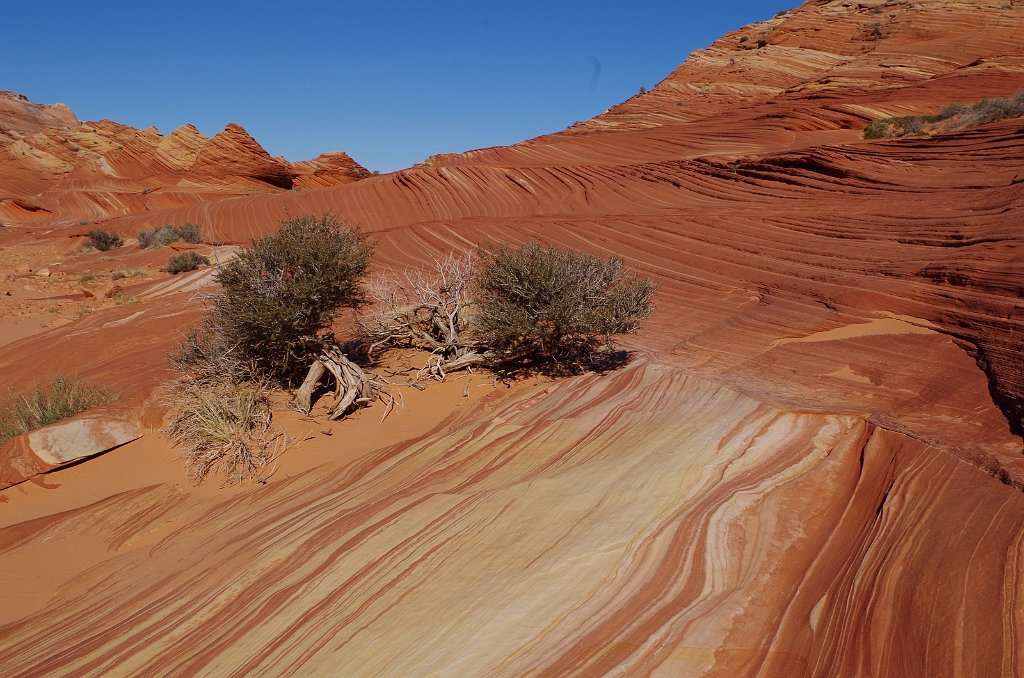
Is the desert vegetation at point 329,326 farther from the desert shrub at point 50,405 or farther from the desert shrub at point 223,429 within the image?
the desert shrub at point 50,405

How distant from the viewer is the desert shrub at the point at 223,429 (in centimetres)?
628

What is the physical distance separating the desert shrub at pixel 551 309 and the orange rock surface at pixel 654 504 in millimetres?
582

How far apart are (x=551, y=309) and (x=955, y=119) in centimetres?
1554

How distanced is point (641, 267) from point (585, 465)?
837 cm

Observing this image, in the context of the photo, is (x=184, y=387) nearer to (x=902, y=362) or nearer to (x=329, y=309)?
(x=329, y=309)

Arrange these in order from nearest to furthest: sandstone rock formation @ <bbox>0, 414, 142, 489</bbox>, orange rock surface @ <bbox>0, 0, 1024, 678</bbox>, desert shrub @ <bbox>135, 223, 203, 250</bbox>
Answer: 1. orange rock surface @ <bbox>0, 0, 1024, 678</bbox>
2. sandstone rock formation @ <bbox>0, 414, 142, 489</bbox>
3. desert shrub @ <bbox>135, 223, 203, 250</bbox>

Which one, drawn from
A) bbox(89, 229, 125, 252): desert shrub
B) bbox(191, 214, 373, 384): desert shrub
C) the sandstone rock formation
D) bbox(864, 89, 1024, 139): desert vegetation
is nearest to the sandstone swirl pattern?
the sandstone rock formation

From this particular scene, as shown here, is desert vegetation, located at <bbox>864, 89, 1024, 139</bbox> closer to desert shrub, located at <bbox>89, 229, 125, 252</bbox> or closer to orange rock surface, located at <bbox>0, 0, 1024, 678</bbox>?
orange rock surface, located at <bbox>0, 0, 1024, 678</bbox>

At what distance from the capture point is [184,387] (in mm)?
7484

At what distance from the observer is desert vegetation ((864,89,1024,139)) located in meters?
15.0

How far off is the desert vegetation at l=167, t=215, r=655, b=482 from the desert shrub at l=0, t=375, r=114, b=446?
128cm

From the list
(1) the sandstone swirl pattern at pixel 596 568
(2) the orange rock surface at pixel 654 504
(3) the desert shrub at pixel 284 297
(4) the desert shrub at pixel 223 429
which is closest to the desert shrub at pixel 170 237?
(2) the orange rock surface at pixel 654 504

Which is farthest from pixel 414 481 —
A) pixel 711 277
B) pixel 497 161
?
pixel 497 161

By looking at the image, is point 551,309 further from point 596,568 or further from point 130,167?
point 130,167
